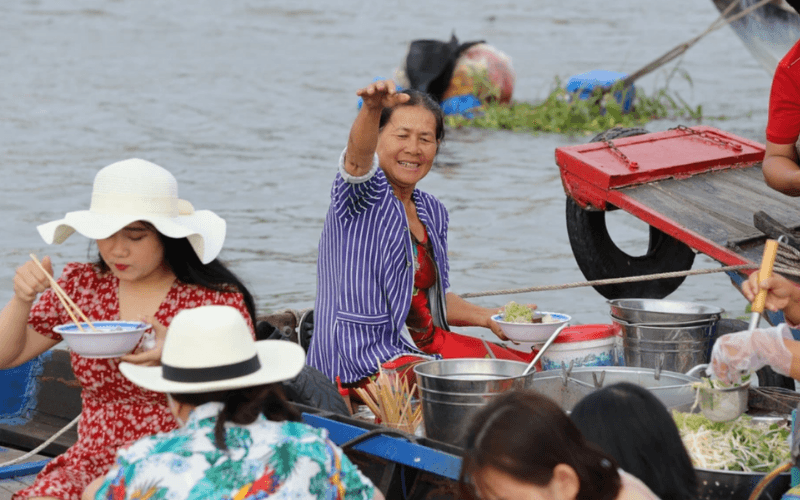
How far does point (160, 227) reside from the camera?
9.70ft

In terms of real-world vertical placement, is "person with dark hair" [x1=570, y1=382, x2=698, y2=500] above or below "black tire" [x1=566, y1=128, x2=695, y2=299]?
above

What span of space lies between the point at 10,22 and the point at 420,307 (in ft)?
70.5

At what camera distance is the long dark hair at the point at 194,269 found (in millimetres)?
3107

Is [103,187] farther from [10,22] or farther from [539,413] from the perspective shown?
[10,22]

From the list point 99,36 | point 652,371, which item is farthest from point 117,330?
point 99,36

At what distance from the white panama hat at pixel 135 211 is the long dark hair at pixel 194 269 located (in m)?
0.04

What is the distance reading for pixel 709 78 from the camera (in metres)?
18.7

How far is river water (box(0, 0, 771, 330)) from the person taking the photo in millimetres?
9094

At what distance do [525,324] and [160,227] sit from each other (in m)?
1.43

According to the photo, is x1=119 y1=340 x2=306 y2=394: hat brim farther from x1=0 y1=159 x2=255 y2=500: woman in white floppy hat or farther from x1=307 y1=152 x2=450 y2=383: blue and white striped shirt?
x1=307 y1=152 x2=450 y2=383: blue and white striped shirt

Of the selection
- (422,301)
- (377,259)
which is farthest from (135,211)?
(422,301)

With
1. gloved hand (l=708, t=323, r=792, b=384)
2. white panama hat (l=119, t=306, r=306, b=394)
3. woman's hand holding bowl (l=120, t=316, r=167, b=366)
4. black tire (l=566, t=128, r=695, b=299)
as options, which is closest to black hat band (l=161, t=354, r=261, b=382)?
white panama hat (l=119, t=306, r=306, b=394)

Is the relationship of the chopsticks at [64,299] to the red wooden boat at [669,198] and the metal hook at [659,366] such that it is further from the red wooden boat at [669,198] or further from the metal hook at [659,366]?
the red wooden boat at [669,198]

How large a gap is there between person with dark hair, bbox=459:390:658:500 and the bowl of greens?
169 cm
